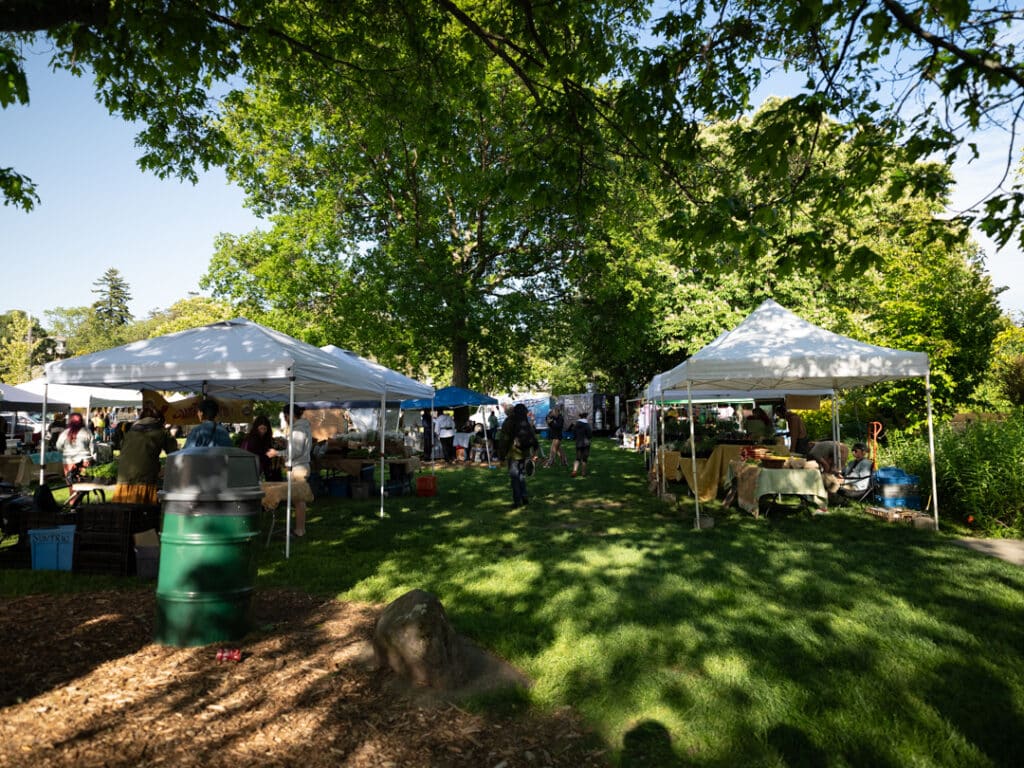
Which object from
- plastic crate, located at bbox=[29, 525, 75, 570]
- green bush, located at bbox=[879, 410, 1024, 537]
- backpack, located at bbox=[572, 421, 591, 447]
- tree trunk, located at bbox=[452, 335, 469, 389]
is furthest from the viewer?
tree trunk, located at bbox=[452, 335, 469, 389]

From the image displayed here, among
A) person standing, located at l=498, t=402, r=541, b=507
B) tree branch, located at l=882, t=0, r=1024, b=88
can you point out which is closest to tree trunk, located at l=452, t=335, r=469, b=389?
person standing, located at l=498, t=402, r=541, b=507

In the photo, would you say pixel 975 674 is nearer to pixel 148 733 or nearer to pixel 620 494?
pixel 148 733

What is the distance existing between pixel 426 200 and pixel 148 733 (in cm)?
2060

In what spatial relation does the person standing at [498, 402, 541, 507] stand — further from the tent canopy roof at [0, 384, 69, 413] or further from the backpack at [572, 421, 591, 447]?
the tent canopy roof at [0, 384, 69, 413]

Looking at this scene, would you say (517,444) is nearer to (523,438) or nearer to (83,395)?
(523,438)

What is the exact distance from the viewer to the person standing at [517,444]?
1113 cm

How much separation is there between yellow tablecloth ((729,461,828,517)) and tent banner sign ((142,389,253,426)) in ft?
25.2

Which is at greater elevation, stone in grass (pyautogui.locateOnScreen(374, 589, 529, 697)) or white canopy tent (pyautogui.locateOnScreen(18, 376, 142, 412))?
white canopy tent (pyautogui.locateOnScreen(18, 376, 142, 412))

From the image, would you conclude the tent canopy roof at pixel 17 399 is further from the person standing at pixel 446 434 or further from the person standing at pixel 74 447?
the person standing at pixel 446 434

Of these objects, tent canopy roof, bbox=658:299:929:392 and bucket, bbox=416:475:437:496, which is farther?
bucket, bbox=416:475:437:496

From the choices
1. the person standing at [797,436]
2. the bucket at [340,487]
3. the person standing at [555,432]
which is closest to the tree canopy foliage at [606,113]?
the person standing at [797,436]

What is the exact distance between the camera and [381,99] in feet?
27.4

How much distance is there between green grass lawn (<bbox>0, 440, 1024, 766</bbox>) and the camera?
340cm

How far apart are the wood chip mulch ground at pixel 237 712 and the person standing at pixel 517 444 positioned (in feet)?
21.0
